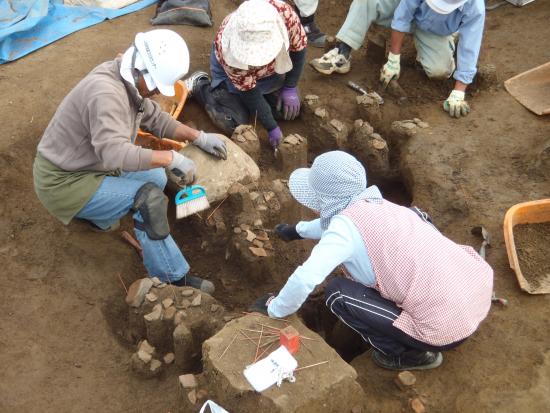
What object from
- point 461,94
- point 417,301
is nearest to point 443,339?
point 417,301

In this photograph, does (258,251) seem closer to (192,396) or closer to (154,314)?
(154,314)

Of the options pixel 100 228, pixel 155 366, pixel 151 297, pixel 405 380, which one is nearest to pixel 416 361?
pixel 405 380

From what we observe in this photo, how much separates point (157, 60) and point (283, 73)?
56.6 inches

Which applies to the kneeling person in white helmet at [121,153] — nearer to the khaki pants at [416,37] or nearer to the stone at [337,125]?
the stone at [337,125]

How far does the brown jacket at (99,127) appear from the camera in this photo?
8.20ft

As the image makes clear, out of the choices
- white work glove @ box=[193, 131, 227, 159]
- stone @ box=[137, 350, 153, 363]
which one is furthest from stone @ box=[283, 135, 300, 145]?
stone @ box=[137, 350, 153, 363]

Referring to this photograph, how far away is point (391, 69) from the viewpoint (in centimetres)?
436

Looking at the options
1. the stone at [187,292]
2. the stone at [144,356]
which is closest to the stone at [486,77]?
the stone at [187,292]

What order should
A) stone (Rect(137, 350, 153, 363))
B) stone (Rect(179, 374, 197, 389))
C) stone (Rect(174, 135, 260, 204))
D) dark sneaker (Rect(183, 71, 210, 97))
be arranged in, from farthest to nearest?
dark sneaker (Rect(183, 71, 210, 97))
stone (Rect(174, 135, 260, 204))
stone (Rect(137, 350, 153, 363))
stone (Rect(179, 374, 197, 389))

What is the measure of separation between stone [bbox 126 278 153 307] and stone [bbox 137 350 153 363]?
286 millimetres

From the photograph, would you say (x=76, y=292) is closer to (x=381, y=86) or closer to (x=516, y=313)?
(x=516, y=313)

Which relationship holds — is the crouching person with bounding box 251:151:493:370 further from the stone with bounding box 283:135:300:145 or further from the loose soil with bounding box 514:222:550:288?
the stone with bounding box 283:135:300:145

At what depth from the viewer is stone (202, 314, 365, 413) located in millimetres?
2104

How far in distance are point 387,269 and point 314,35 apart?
3588 mm
